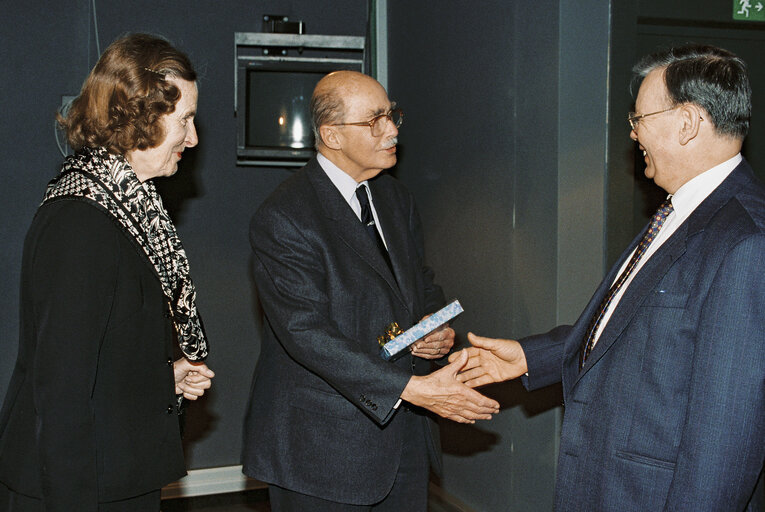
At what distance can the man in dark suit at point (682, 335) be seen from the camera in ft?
5.35

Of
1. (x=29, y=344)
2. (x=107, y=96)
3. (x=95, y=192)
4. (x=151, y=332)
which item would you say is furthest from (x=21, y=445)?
(x=107, y=96)

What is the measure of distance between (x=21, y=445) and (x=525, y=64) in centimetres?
253

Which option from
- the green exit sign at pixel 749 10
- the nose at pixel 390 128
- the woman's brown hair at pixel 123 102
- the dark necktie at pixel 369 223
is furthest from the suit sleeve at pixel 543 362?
the green exit sign at pixel 749 10

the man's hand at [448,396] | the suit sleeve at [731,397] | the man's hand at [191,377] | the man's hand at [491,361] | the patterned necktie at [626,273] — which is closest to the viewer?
the suit sleeve at [731,397]

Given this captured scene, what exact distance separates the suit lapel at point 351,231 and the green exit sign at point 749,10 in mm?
1782

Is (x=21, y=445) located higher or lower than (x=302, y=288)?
lower

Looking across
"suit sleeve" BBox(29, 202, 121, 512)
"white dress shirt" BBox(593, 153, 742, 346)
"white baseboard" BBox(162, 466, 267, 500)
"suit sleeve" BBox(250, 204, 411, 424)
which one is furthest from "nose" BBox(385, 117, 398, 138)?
"white baseboard" BBox(162, 466, 267, 500)

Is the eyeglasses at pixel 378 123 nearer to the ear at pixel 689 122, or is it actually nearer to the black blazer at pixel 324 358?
the black blazer at pixel 324 358

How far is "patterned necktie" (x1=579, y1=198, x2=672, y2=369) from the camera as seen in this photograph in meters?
2.03

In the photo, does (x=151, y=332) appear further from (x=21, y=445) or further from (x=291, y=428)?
(x=291, y=428)

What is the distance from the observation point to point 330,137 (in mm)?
2801

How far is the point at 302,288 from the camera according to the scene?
2475 millimetres

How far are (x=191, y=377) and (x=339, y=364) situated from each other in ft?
1.45

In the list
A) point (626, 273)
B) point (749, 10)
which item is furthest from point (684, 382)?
point (749, 10)
